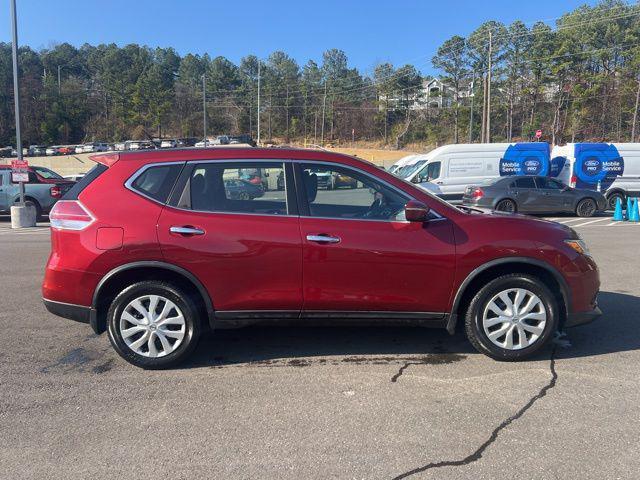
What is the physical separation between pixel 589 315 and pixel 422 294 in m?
1.44

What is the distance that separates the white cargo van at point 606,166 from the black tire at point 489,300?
18.0m

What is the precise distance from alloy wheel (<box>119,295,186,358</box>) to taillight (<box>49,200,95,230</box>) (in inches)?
29.1

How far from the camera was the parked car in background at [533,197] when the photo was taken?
1764 cm

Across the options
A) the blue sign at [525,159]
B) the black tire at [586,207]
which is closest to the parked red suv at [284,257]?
the black tire at [586,207]

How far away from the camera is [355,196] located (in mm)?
4527

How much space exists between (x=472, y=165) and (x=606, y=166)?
16.6 feet

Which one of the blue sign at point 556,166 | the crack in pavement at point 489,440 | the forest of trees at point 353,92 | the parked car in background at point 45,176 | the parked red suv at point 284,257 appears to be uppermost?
the forest of trees at point 353,92

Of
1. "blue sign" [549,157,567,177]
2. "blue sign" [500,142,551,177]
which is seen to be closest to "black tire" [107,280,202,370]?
"blue sign" [500,142,551,177]

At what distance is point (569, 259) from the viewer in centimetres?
442

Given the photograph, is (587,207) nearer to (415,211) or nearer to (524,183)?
(524,183)

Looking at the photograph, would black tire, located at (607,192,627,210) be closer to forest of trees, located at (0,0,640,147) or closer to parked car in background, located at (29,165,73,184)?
parked car in background, located at (29,165,73,184)

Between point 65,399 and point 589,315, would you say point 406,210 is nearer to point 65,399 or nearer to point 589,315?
point 589,315

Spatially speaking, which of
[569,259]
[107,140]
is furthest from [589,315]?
[107,140]

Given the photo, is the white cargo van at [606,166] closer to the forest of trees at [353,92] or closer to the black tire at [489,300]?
the black tire at [489,300]
